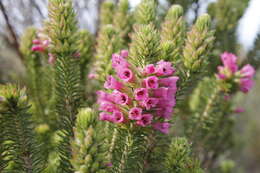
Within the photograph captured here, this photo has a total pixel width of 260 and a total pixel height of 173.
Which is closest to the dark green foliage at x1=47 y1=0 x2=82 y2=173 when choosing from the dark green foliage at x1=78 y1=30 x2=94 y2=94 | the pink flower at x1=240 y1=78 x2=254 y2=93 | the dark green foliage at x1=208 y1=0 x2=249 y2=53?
the dark green foliage at x1=78 y1=30 x2=94 y2=94

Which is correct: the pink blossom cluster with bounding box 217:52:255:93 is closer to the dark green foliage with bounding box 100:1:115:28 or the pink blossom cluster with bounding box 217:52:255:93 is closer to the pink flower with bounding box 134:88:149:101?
the pink flower with bounding box 134:88:149:101

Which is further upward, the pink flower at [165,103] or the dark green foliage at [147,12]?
the dark green foliage at [147,12]

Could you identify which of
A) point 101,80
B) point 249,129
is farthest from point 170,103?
point 249,129

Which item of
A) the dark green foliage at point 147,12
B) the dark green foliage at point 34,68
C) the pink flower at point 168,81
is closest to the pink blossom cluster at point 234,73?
the dark green foliage at point 147,12

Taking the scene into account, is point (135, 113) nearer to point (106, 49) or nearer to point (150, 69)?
point (150, 69)

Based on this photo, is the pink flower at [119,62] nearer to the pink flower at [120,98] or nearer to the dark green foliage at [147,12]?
the pink flower at [120,98]

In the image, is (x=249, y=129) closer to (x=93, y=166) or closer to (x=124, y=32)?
(x=124, y=32)
